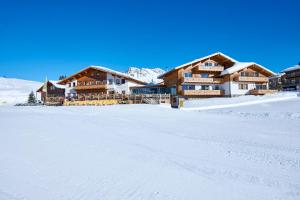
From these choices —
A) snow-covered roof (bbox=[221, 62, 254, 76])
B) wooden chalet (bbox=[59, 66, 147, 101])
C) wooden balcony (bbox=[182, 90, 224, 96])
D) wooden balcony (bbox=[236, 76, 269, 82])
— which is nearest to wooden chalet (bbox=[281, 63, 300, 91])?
wooden balcony (bbox=[236, 76, 269, 82])

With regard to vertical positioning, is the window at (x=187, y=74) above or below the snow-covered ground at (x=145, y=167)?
above

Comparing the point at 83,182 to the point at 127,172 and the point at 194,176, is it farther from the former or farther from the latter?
the point at 194,176

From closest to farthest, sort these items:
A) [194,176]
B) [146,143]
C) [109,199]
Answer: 1. [109,199]
2. [194,176]
3. [146,143]

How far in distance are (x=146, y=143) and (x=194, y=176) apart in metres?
4.18

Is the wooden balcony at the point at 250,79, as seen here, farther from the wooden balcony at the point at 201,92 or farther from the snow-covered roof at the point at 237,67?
the wooden balcony at the point at 201,92

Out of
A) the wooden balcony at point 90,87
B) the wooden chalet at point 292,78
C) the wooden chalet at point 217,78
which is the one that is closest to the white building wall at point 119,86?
the wooden balcony at point 90,87

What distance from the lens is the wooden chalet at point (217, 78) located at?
48.8m

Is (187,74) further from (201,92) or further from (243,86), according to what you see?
(243,86)

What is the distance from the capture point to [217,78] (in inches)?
2005

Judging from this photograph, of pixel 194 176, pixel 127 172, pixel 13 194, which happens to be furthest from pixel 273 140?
pixel 13 194

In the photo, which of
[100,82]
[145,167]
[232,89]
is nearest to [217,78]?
[232,89]

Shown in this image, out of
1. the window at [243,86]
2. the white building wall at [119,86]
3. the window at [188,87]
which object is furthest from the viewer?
the white building wall at [119,86]

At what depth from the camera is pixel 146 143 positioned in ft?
35.1

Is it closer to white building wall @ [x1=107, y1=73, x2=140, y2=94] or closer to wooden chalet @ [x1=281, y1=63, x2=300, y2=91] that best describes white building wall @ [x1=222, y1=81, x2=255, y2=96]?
white building wall @ [x1=107, y1=73, x2=140, y2=94]
